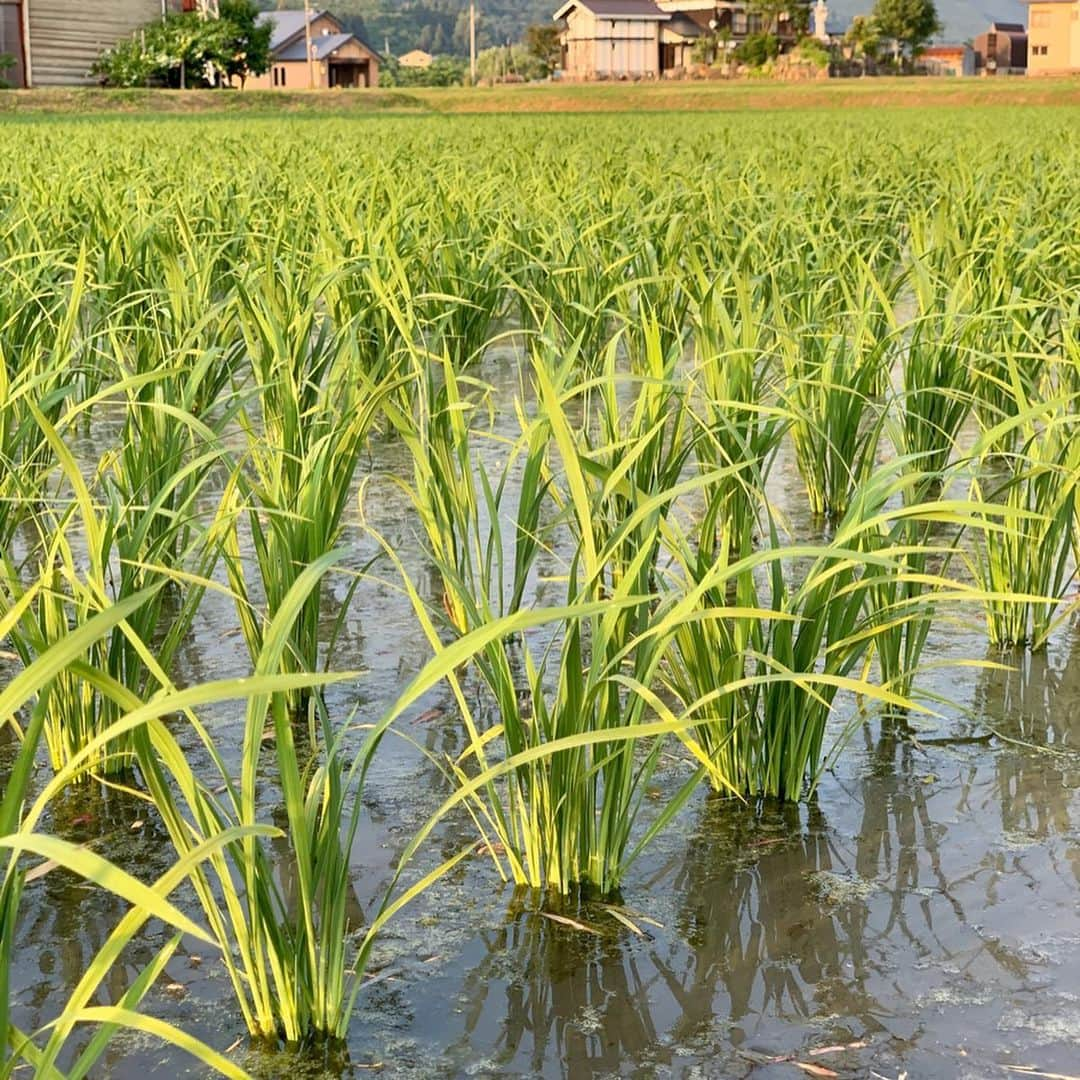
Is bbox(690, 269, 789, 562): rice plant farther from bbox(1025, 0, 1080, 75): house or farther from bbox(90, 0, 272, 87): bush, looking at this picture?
bbox(1025, 0, 1080, 75): house

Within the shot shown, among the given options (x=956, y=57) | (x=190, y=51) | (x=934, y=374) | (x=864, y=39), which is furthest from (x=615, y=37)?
(x=934, y=374)

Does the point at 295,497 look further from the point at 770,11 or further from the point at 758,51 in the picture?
the point at 770,11

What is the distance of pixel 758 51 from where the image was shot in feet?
212

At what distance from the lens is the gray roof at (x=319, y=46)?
2766 inches

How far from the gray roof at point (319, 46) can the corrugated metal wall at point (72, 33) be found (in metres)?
33.0

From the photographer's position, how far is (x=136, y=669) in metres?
2.52

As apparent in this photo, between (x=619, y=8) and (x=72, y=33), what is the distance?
40825mm

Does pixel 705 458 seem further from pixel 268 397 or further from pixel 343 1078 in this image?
pixel 343 1078

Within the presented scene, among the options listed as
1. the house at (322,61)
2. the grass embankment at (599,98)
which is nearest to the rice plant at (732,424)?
the grass embankment at (599,98)

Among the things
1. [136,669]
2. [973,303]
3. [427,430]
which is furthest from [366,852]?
[973,303]

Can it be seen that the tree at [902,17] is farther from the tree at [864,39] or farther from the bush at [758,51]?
the bush at [758,51]

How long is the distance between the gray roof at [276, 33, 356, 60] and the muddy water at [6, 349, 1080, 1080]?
233 ft

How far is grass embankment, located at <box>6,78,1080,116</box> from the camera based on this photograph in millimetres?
33375

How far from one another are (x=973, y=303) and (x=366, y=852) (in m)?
2.91
